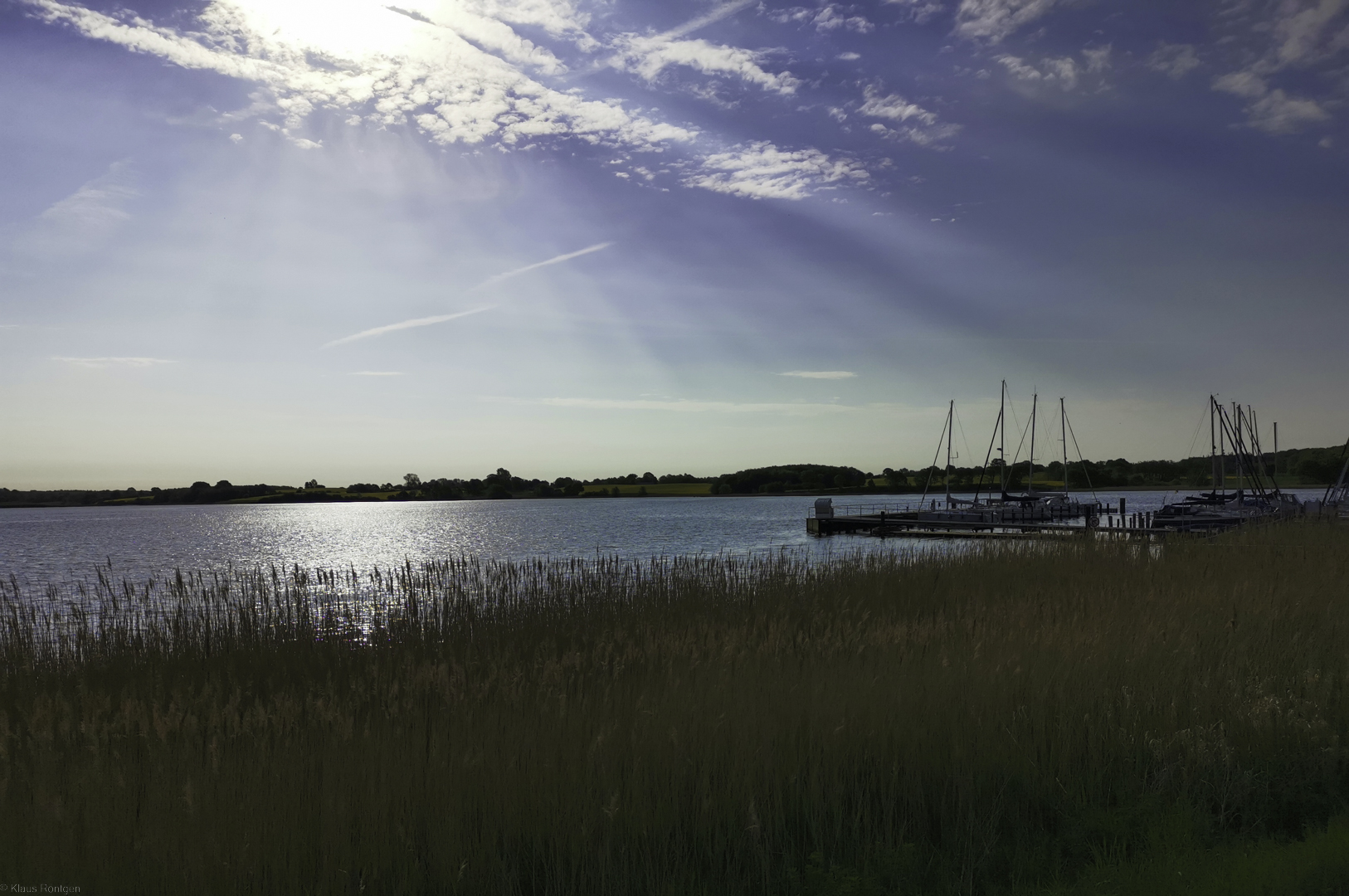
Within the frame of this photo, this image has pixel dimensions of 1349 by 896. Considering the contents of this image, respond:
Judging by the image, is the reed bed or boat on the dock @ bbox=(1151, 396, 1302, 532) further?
boat on the dock @ bbox=(1151, 396, 1302, 532)

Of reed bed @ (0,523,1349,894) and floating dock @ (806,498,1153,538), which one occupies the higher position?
reed bed @ (0,523,1349,894)

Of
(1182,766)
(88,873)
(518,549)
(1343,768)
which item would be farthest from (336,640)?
(518,549)

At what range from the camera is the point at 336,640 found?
1222 cm

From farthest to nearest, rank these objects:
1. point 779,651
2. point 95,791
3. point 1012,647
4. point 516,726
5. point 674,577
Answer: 1. point 674,577
2. point 779,651
3. point 1012,647
4. point 516,726
5. point 95,791

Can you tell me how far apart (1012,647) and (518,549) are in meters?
47.6

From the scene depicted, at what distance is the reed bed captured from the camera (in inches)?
189

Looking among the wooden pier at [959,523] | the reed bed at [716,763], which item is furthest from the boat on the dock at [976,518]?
the reed bed at [716,763]

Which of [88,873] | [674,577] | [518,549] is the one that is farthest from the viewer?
[518,549]

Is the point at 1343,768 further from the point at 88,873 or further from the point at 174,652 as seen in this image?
the point at 174,652

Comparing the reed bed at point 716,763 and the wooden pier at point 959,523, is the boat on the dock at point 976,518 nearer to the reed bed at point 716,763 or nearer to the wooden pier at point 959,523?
the wooden pier at point 959,523

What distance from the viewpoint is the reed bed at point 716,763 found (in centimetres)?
479

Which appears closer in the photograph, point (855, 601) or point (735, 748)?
point (735, 748)

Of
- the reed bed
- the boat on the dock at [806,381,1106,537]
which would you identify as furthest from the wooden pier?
the reed bed

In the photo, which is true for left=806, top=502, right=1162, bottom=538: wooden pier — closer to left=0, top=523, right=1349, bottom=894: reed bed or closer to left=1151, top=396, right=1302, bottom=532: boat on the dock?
left=1151, top=396, right=1302, bottom=532: boat on the dock
